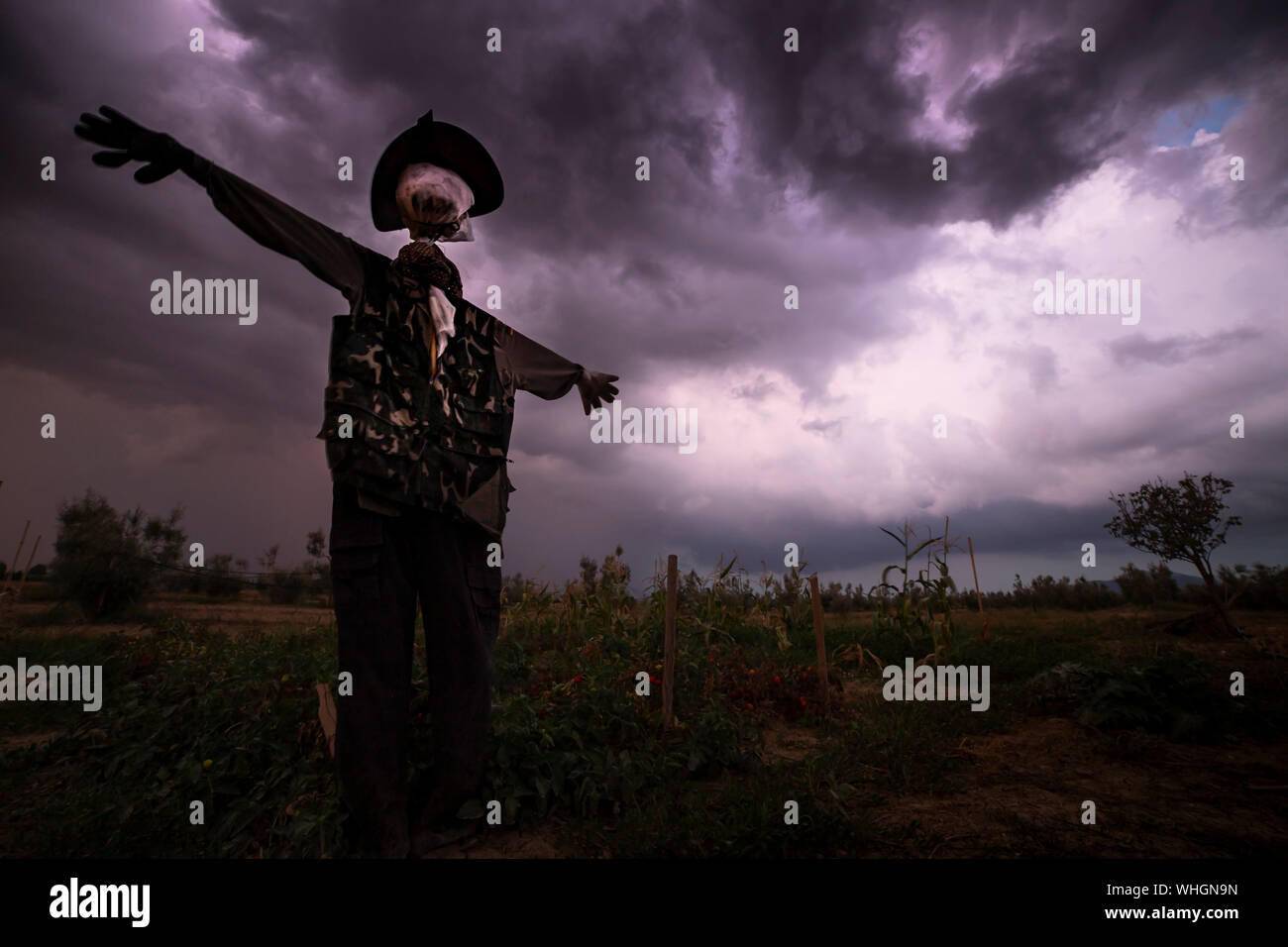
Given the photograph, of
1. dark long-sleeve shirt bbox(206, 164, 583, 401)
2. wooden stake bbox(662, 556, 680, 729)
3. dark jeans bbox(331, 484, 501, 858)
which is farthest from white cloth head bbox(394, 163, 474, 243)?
wooden stake bbox(662, 556, 680, 729)

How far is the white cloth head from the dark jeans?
1.64 meters

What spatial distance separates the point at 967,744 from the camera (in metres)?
4.38

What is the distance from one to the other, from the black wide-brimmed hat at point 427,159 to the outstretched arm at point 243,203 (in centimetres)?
53

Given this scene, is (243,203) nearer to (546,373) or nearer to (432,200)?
(432,200)

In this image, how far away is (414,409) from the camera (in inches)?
117

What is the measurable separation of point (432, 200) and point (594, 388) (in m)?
1.59

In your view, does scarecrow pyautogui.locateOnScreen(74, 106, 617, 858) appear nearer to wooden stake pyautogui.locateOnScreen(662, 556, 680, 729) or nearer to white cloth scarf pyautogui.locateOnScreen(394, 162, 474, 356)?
white cloth scarf pyautogui.locateOnScreen(394, 162, 474, 356)

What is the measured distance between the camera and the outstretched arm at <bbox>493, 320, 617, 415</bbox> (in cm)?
375

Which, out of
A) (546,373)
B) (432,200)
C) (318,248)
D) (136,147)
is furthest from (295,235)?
(546,373)

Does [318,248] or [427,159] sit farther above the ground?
[427,159]

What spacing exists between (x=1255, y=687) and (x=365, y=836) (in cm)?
687

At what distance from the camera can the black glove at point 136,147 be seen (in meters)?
2.38

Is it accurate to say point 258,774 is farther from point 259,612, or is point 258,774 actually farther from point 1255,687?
point 259,612

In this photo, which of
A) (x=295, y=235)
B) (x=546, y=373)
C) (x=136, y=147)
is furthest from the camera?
(x=546, y=373)
